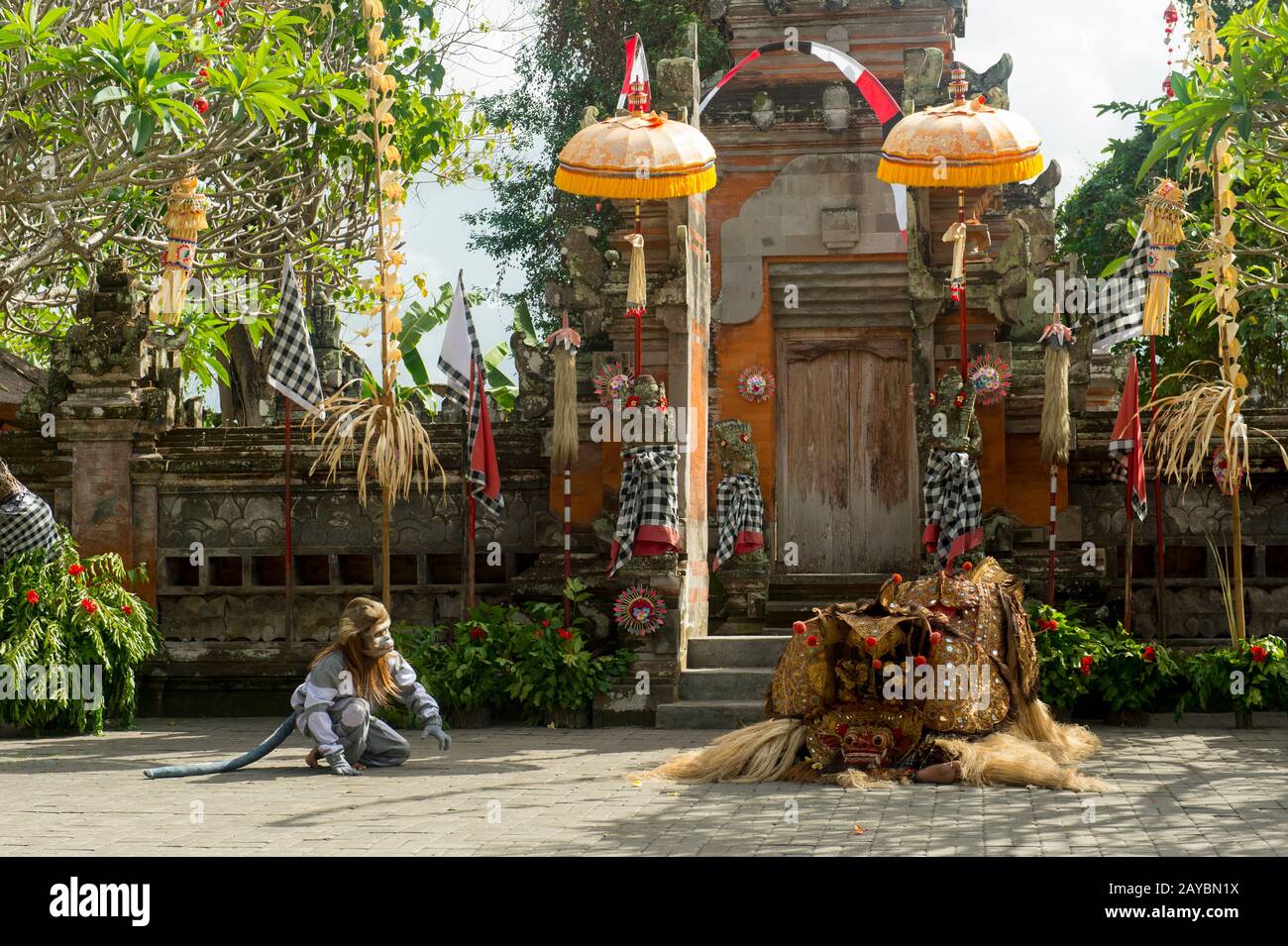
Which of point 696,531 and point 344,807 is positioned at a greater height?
point 696,531

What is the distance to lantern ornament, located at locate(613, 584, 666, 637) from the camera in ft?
47.5

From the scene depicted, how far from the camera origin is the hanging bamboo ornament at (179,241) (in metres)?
14.5

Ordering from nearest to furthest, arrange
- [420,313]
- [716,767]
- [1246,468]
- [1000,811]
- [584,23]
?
[1000,811] < [716,767] < [1246,468] < [420,313] < [584,23]

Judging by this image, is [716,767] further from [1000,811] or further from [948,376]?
[948,376]

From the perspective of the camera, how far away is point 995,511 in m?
15.0

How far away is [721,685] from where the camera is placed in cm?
1461

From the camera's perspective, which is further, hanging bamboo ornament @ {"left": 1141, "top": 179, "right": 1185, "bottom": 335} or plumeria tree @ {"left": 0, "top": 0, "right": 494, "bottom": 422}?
hanging bamboo ornament @ {"left": 1141, "top": 179, "right": 1185, "bottom": 335}

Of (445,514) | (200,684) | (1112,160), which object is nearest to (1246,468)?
(445,514)

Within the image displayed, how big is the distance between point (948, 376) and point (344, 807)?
7.45 m

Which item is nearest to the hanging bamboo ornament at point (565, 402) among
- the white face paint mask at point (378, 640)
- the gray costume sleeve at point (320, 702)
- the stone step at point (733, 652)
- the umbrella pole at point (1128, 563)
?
the stone step at point (733, 652)

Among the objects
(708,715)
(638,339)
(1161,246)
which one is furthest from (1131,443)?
(638,339)

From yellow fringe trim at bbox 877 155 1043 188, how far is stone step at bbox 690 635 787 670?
14.6ft

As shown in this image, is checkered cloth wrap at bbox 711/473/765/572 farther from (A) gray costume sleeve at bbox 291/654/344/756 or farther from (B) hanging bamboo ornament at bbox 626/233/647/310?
(A) gray costume sleeve at bbox 291/654/344/756

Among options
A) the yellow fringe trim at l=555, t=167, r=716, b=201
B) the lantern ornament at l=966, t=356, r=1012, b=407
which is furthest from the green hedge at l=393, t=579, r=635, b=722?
the lantern ornament at l=966, t=356, r=1012, b=407
